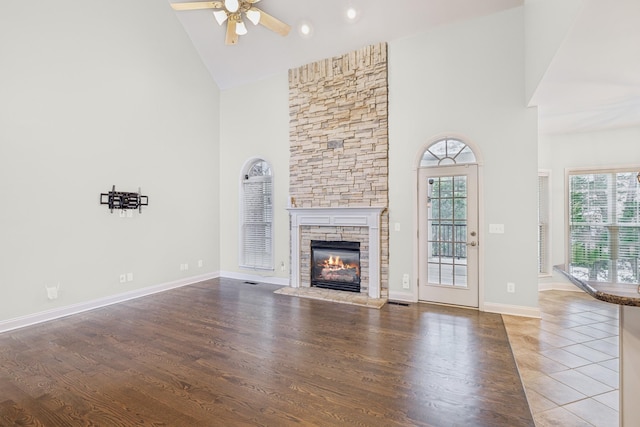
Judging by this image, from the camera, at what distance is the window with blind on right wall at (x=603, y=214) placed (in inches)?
198

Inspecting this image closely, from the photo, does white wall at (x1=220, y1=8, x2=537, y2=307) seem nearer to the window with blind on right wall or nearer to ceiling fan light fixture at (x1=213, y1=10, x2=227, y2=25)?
the window with blind on right wall

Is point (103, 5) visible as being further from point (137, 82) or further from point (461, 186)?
point (461, 186)

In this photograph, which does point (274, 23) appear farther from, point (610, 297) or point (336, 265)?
point (610, 297)

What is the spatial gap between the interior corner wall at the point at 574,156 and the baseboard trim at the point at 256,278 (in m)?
4.87

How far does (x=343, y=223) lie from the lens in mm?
5250

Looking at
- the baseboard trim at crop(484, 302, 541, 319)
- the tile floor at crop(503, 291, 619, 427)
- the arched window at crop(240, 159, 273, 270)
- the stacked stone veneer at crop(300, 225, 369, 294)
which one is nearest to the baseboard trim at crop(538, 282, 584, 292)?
the tile floor at crop(503, 291, 619, 427)

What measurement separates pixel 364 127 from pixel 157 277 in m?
4.39

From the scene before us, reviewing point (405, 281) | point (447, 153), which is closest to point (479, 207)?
point (447, 153)

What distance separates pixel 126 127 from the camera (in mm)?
4930

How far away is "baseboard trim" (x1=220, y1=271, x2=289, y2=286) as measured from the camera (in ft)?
19.5

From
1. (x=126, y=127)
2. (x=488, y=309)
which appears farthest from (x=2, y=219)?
(x=488, y=309)

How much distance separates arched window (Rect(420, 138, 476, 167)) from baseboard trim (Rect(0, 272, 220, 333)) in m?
4.79

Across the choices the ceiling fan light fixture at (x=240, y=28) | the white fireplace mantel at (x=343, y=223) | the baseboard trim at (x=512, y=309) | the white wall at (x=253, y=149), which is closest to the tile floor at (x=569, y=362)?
the baseboard trim at (x=512, y=309)

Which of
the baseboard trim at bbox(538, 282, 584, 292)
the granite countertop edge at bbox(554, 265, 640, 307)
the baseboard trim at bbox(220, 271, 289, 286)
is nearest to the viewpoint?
the granite countertop edge at bbox(554, 265, 640, 307)
